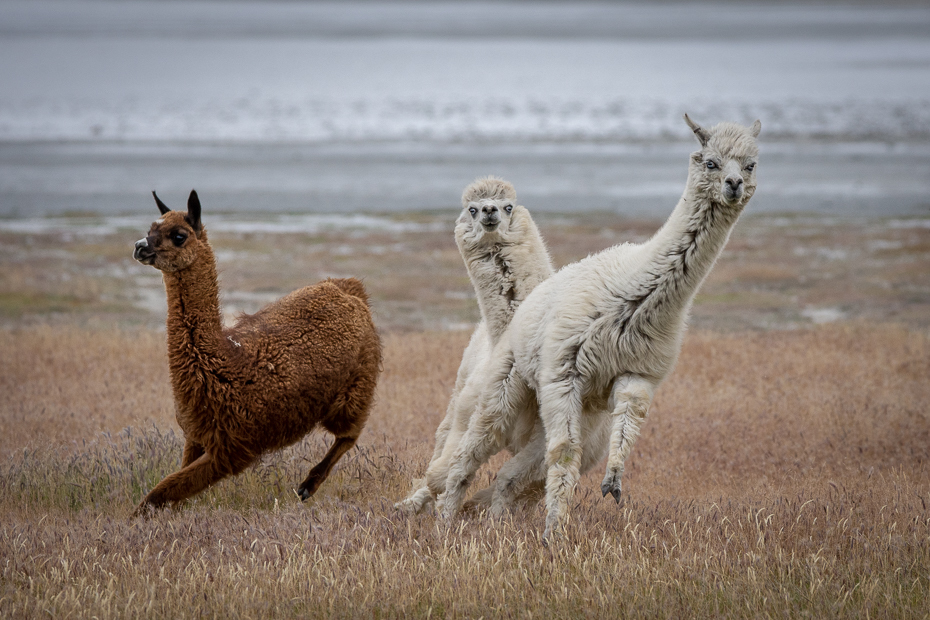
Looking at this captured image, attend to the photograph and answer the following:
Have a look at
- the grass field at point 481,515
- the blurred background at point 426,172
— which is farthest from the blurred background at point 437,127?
the grass field at point 481,515

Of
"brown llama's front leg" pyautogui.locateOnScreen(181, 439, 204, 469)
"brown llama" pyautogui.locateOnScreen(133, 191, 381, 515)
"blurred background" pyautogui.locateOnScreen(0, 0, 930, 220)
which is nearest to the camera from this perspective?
"brown llama" pyautogui.locateOnScreen(133, 191, 381, 515)

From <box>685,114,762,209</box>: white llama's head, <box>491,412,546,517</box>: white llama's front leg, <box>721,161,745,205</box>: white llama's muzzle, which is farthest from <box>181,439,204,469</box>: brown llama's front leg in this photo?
→ <box>721,161,745,205</box>: white llama's muzzle

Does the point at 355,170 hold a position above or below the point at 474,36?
below

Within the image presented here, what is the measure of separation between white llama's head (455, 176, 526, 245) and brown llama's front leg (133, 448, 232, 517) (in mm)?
2113

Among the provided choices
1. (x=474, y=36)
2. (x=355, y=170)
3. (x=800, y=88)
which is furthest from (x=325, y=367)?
(x=474, y=36)

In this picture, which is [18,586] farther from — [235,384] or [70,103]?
[70,103]

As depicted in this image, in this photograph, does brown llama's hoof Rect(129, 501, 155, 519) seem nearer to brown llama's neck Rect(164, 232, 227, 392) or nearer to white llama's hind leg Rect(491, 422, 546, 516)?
brown llama's neck Rect(164, 232, 227, 392)

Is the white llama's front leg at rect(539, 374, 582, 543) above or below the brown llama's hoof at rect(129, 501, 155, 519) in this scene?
above

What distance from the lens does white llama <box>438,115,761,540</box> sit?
5.04 metres

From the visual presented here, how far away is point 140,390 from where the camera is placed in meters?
9.58

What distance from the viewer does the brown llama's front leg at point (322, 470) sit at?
6.38m

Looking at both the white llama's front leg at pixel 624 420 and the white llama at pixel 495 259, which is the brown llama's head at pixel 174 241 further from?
the white llama's front leg at pixel 624 420

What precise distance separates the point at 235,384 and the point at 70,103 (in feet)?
177

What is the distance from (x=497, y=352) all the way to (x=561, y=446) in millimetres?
896
